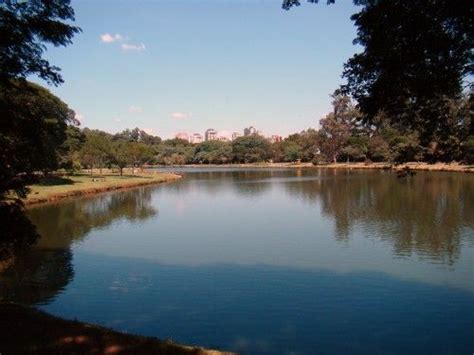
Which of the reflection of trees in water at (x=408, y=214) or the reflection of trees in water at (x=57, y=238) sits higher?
the reflection of trees in water at (x=408, y=214)

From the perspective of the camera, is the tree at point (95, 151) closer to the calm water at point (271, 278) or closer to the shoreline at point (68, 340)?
the calm water at point (271, 278)

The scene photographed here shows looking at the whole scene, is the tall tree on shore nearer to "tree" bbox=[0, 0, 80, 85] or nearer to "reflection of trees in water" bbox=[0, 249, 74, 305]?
"tree" bbox=[0, 0, 80, 85]

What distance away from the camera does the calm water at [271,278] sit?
1269 centimetres

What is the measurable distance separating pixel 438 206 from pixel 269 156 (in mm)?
127572

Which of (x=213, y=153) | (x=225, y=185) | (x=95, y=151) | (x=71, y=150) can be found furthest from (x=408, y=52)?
(x=213, y=153)

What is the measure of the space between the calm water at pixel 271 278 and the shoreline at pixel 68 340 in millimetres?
2744

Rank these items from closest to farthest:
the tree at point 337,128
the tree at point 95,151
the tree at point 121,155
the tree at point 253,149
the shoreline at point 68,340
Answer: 1. the shoreline at point 68,340
2. the tree at point 95,151
3. the tree at point 121,155
4. the tree at point 337,128
5. the tree at point 253,149

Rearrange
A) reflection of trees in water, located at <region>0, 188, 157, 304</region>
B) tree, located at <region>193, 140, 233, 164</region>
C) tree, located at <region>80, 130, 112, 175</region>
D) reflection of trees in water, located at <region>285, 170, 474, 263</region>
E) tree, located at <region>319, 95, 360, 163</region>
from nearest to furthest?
reflection of trees in water, located at <region>0, 188, 157, 304</region> → reflection of trees in water, located at <region>285, 170, 474, 263</region> → tree, located at <region>80, 130, 112, 175</region> → tree, located at <region>319, 95, 360, 163</region> → tree, located at <region>193, 140, 233, 164</region>

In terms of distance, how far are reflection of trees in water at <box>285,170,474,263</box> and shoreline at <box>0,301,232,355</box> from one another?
→ 15.1 m

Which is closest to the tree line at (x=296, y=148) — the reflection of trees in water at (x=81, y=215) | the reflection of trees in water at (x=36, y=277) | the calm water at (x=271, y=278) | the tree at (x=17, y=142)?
the calm water at (x=271, y=278)

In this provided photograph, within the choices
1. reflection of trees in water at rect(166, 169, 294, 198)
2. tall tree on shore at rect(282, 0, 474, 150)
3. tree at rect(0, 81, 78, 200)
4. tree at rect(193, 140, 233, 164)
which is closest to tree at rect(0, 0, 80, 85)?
tree at rect(0, 81, 78, 200)

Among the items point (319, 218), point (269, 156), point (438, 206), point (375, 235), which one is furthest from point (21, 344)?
point (269, 156)

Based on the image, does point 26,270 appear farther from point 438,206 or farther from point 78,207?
point 438,206

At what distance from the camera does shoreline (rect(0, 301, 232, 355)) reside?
8812mm
